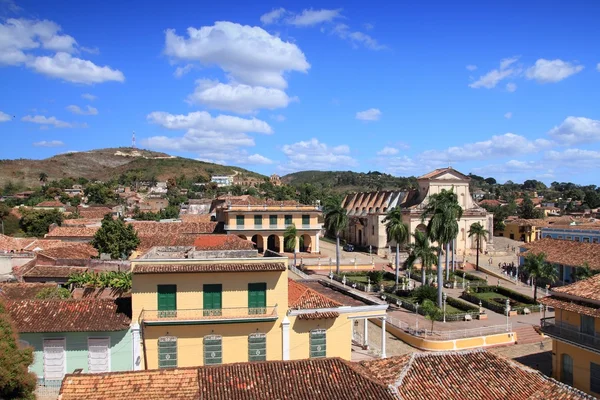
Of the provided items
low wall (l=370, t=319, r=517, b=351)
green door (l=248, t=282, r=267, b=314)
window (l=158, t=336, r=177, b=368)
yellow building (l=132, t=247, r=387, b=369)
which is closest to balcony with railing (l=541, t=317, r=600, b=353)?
low wall (l=370, t=319, r=517, b=351)

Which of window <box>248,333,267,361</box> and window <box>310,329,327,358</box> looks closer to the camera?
window <box>248,333,267,361</box>

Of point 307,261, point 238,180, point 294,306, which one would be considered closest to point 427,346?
point 294,306

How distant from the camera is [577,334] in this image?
21.5 meters

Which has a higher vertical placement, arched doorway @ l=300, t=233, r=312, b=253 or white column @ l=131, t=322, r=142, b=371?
arched doorway @ l=300, t=233, r=312, b=253

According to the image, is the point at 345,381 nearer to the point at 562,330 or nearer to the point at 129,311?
the point at 129,311

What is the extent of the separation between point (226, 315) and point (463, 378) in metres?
10.00

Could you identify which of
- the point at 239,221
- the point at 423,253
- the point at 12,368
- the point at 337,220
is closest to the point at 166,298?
the point at 12,368

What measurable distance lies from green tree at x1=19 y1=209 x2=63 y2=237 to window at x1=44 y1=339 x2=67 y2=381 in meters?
47.5

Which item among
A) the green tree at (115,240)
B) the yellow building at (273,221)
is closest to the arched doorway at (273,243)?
the yellow building at (273,221)

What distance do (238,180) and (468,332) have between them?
443 feet

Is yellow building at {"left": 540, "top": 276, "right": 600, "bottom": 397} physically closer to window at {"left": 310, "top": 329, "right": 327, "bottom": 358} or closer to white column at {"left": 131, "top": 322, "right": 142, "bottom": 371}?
window at {"left": 310, "top": 329, "right": 327, "bottom": 358}

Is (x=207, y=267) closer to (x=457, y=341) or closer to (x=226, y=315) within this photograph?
(x=226, y=315)

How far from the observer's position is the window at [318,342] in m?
21.5

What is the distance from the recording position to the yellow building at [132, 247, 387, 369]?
20.8m
